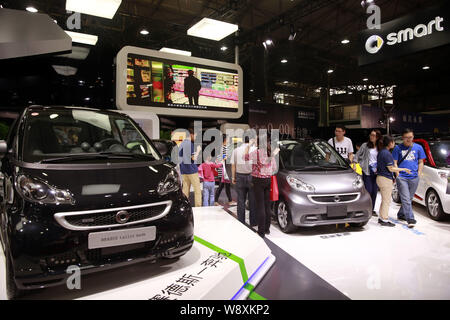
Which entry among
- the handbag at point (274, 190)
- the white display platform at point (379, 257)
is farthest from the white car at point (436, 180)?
the handbag at point (274, 190)

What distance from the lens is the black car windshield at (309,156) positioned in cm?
451

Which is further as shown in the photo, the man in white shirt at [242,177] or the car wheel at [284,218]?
the man in white shirt at [242,177]

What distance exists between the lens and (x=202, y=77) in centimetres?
709

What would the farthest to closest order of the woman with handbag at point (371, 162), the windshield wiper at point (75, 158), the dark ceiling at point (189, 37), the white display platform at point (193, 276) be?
the dark ceiling at point (189, 37)
the woman with handbag at point (371, 162)
the windshield wiper at point (75, 158)
the white display platform at point (193, 276)

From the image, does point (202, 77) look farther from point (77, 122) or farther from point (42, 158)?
point (42, 158)

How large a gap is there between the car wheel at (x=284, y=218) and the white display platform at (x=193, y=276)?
3.24 feet

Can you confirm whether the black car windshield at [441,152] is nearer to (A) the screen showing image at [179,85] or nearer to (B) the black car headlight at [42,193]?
(A) the screen showing image at [179,85]

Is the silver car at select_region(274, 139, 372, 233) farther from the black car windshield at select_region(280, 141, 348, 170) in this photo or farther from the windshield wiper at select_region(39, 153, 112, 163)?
the windshield wiper at select_region(39, 153, 112, 163)

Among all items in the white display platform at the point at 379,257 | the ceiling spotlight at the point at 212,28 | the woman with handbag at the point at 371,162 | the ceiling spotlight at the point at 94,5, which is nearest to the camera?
the white display platform at the point at 379,257

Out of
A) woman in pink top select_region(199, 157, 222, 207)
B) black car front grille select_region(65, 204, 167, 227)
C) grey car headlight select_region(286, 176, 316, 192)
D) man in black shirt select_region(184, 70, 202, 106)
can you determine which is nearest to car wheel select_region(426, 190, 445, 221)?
grey car headlight select_region(286, 176, 316, 192)

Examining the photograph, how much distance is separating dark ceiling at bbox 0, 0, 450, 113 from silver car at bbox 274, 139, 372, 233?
5406 mm

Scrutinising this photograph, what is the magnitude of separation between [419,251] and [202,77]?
5447 millimetres

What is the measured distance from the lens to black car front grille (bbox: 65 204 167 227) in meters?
1.84

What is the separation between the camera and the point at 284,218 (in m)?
4.25
